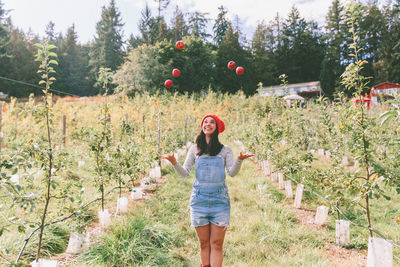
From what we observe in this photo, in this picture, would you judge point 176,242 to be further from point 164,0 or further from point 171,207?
point 164,0

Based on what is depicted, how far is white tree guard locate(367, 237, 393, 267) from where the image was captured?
6.70 feet

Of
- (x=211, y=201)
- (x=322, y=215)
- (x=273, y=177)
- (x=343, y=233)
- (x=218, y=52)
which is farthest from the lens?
(x=218, y=52)

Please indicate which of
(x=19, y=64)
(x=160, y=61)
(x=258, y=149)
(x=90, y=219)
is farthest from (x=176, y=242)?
(x=19, y=64)

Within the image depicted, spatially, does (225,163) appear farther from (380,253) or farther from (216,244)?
(380,253)

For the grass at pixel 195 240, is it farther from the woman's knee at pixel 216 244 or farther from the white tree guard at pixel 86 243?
the woman's knee at pixel 216 244

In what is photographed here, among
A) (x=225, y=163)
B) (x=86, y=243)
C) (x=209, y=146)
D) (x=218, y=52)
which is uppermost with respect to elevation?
(x=218, y=52)

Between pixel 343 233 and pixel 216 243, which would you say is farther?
pixel 343 233

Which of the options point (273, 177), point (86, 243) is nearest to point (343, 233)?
point (273, 177)

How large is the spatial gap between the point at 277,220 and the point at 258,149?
3.03 metres

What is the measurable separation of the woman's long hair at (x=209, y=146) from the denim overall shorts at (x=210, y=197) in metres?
0.11

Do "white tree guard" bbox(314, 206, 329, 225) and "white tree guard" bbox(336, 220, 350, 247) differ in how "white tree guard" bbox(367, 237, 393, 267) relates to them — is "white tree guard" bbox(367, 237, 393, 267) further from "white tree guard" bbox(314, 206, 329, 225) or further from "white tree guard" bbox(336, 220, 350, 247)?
"white tree guard" bbox(314, 206, 329, 225)

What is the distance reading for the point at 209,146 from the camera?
7.77 ft

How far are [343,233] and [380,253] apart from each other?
0.71m

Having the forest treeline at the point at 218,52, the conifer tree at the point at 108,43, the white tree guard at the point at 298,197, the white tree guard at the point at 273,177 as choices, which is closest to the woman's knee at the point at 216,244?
the white tree guard at the point at 298,197
